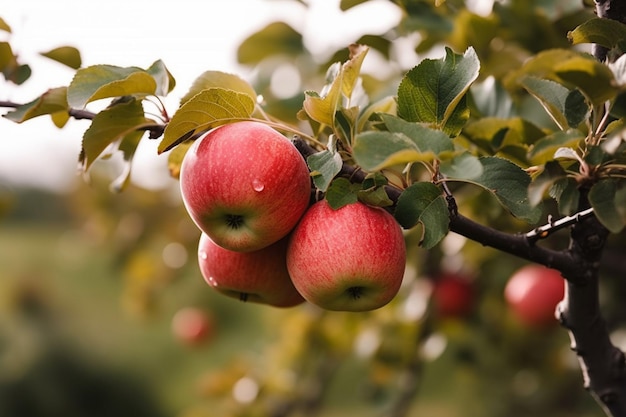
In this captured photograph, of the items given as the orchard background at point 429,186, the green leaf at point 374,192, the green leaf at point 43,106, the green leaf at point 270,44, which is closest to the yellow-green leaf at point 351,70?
the orchard background at point 429,186

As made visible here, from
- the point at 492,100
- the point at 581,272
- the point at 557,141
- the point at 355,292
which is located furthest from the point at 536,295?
the point at 557,141

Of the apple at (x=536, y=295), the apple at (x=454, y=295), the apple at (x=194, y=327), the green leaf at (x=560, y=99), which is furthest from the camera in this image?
the apple at (x=194, y=327)

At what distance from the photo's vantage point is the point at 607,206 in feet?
1.86

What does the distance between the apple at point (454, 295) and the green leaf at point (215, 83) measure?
1087mm

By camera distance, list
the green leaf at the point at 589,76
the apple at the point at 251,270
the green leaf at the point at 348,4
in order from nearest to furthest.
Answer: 1. the green leaf at the point at 589,76
2. the apple at the point at 251,270
3. the green leaf at the point at 348,4

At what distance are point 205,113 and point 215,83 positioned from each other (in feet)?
0.43

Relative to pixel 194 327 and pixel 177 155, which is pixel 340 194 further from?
pixel 194 327

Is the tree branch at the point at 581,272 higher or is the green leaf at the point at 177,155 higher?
the green leaf at the point at 177,155

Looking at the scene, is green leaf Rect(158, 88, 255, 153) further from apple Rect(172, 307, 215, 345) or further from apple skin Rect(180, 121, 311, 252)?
apple Rect(172, 307, 215, 345)

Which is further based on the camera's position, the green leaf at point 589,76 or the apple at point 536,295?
the apple at point 536,295

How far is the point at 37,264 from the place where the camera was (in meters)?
6.09

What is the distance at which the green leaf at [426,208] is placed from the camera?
2.01 ft

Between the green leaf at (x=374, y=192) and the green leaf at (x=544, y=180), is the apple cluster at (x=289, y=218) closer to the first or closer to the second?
the green leaf at (x=374, y=192)

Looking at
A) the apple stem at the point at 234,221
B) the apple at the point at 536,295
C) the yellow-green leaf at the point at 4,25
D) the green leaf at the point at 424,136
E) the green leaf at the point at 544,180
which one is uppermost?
the yellow-green leaf at the point at 4,25
